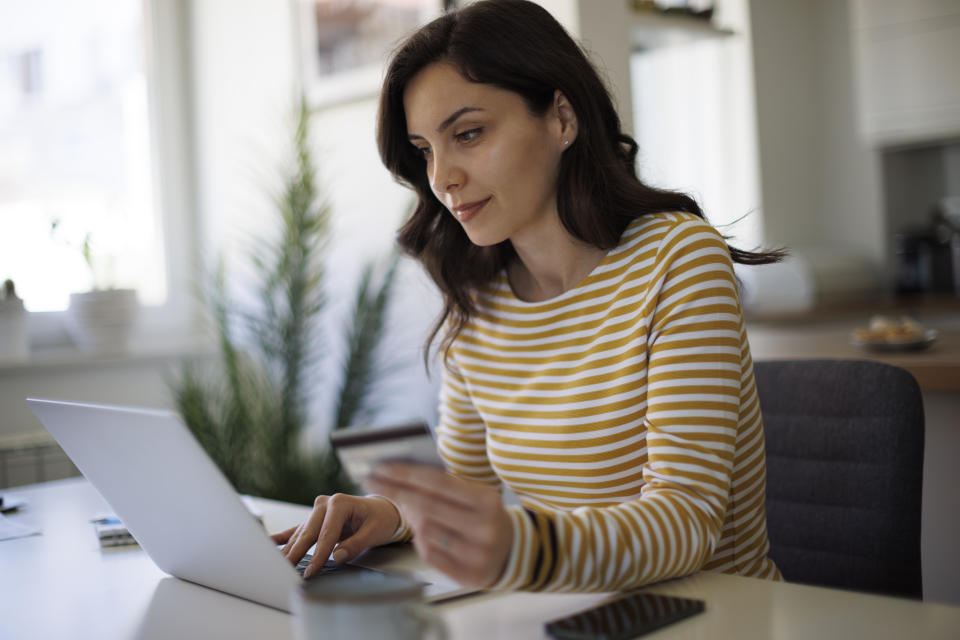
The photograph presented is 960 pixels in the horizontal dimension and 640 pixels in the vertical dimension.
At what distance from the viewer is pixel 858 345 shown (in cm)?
197

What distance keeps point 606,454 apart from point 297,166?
81.8 inches

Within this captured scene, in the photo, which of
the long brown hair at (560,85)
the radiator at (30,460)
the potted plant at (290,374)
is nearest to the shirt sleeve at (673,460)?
the long brown hair at (560,85)

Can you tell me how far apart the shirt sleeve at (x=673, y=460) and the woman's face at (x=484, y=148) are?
0.66 feet

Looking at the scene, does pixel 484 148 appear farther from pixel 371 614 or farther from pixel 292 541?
pixel 371 614

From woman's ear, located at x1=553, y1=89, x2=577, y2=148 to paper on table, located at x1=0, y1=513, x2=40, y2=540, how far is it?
86 cm

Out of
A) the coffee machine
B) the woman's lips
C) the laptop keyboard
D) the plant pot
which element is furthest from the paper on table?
the coffee machine

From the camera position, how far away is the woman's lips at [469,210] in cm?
119

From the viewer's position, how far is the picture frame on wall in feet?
9.62

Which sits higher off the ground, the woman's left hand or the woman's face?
the woman's face

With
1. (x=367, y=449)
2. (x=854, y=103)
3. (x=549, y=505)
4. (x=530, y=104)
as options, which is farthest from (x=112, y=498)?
(x=854, y=103)

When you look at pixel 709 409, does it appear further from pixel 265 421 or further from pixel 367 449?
pixel 265 421

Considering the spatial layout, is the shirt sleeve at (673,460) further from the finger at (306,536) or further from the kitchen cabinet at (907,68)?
the kitchen cabinet at (907,68)

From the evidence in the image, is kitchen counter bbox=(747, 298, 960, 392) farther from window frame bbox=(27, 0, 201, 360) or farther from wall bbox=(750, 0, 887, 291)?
window frame bbox=(27, 0, 201, 360)

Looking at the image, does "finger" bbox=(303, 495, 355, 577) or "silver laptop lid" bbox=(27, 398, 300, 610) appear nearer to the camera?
"silver laptop lid" bbox=(27, 398, 300, 610)
